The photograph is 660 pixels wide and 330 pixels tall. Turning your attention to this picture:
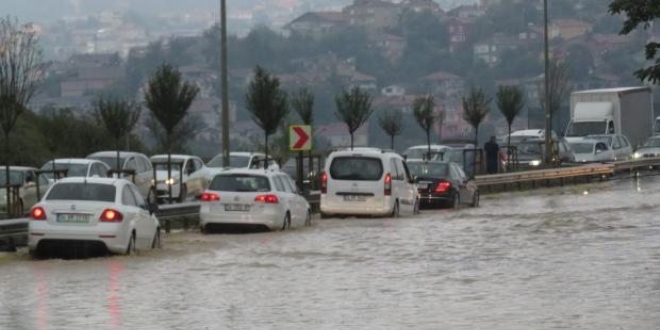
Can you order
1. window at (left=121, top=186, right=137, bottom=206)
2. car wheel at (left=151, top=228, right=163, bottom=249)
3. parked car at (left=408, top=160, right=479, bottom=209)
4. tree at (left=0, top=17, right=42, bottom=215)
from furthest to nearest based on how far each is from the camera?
1. parked car at (left=408, top=160, right=479, bottom=209)
2. tree at (left=0, top=17, right=42, bottom=215)
3. car wheel at (left=151, top=228, right=163, bottom=249)
4. window at (left=121, top=186, right=137, bottom=206)

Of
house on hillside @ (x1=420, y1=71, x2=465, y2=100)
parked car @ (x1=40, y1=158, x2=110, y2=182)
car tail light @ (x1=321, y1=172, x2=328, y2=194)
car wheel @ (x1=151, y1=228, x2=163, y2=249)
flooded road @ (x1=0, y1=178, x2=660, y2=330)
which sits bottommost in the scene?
flooded road @ (x1=0, y1=178, x2=660, y2=330)

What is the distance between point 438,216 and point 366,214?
2.24m

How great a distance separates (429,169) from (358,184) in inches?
231

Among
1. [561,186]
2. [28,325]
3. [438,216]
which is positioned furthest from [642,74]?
[28,325]

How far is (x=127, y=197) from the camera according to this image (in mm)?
26406

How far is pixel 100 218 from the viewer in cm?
2527

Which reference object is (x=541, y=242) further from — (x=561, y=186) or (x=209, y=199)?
(x=561, y=186)

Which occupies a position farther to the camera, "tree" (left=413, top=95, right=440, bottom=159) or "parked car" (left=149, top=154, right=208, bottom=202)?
"tree" (left=413, top=95, right=440, bottom=159)

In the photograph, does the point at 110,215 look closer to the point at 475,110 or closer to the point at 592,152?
the point at 592,152

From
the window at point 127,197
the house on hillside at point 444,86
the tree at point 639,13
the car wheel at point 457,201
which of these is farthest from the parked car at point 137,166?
the house on hillside at point 444,86

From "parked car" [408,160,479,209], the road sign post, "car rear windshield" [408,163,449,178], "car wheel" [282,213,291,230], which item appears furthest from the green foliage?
"car wheel" [282,213,291,230]

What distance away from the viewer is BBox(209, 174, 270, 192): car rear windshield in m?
32.3

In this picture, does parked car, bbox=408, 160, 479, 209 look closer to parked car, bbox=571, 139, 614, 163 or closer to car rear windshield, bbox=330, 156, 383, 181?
car rear windshield, bbox=330, 156, 383, 181

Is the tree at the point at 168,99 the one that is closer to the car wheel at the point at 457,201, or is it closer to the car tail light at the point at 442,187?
the car tail light at the point at 442,187
